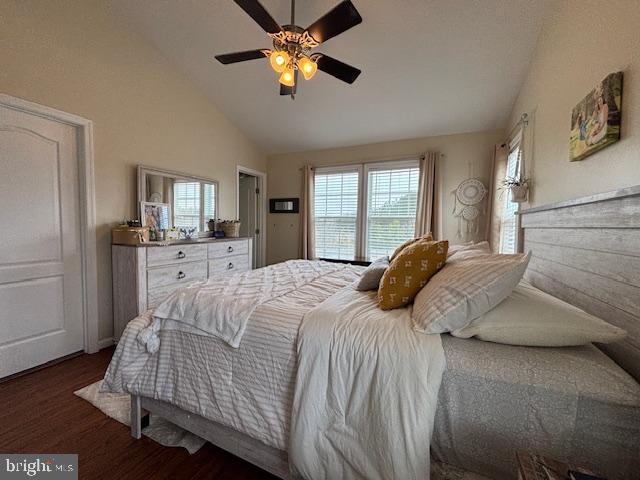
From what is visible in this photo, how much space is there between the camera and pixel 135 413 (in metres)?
1.54

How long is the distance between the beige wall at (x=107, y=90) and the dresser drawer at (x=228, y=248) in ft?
2.97

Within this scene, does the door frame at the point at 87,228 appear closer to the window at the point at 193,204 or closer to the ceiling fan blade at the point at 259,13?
the window at the point at 193,204

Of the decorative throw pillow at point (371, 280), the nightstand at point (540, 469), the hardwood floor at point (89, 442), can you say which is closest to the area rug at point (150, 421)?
the hardwood floor at point (89, 442)

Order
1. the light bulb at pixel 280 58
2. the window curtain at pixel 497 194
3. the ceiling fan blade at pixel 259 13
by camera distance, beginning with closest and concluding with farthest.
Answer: the ceiling fan blade at pixel 259 13 < the light bulb at pixel 280 58 < the window curtain at pixel 497 194

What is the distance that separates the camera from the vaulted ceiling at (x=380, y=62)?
229 cm

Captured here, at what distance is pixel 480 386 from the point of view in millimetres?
875

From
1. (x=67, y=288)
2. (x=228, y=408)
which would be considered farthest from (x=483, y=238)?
(x=67, y=288)

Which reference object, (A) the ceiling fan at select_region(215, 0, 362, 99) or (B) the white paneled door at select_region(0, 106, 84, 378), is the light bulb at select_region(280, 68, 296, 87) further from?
(B) the white paneled door at select_region(0, 106, 84, 378)

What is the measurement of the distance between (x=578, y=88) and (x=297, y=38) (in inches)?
68.4

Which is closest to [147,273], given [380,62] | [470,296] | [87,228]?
[87,228]

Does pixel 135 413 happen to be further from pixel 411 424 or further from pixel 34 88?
pixel 34 88

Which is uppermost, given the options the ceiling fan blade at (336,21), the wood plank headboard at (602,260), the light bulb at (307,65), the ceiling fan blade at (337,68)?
the ceiling fan blade at (336,21)

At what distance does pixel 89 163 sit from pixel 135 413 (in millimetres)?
2180

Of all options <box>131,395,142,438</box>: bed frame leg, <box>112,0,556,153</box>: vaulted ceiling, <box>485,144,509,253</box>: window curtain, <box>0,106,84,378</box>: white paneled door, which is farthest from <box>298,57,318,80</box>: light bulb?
<box>485,144,509,253</box>: window curtain
